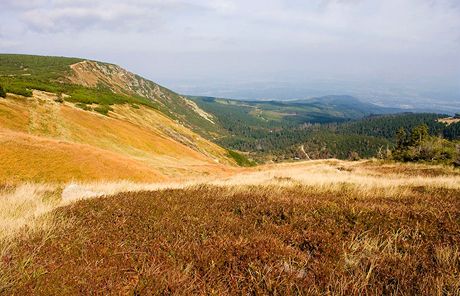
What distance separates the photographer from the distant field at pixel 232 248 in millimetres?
4250

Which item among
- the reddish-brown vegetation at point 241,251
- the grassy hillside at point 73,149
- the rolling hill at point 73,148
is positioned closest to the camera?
the reddish-brown vegetation at point 241,251

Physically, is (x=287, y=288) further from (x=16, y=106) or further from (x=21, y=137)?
(x=16, y=106)

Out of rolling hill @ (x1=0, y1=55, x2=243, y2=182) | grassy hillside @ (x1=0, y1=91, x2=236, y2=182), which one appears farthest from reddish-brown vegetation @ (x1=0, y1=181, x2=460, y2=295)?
rolling hill @ (x1=0, y1=55, x2=243, y2=182)

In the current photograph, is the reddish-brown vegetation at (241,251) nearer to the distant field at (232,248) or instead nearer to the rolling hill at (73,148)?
the distant field at (232,248)

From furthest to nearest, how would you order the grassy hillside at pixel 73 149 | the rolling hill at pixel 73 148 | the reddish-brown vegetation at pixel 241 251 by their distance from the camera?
the rolling hill at pixel 73 148 < the grassy hillside at pixel 73 149 < the reddish-brown vegetation at pixel 241 251

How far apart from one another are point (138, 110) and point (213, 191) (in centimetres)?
11568

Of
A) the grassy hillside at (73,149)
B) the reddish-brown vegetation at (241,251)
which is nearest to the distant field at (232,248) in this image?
the reddish-brown vegetation at (241,251)

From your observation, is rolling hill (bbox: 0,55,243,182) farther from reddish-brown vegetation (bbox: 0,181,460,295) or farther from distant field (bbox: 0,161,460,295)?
reddish-brown vegetation (bbox: 0,181,460,295)

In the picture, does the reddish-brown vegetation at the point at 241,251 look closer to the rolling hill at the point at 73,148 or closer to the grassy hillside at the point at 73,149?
the grassy hillside at the point at 73,149

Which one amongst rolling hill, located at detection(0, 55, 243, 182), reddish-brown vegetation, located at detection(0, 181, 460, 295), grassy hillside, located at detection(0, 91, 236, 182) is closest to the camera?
reddish-brown vegetation, located at detection(0, 181, 460, 295)

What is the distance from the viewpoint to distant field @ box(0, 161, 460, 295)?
4250 millimetres

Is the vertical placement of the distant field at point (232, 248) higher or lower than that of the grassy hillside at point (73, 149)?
higher

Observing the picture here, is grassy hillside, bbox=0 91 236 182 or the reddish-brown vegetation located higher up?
the reddish-brown vegetation

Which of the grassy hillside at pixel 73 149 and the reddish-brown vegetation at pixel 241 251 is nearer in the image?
the reddish-brown vegetation at pixel 241 251
